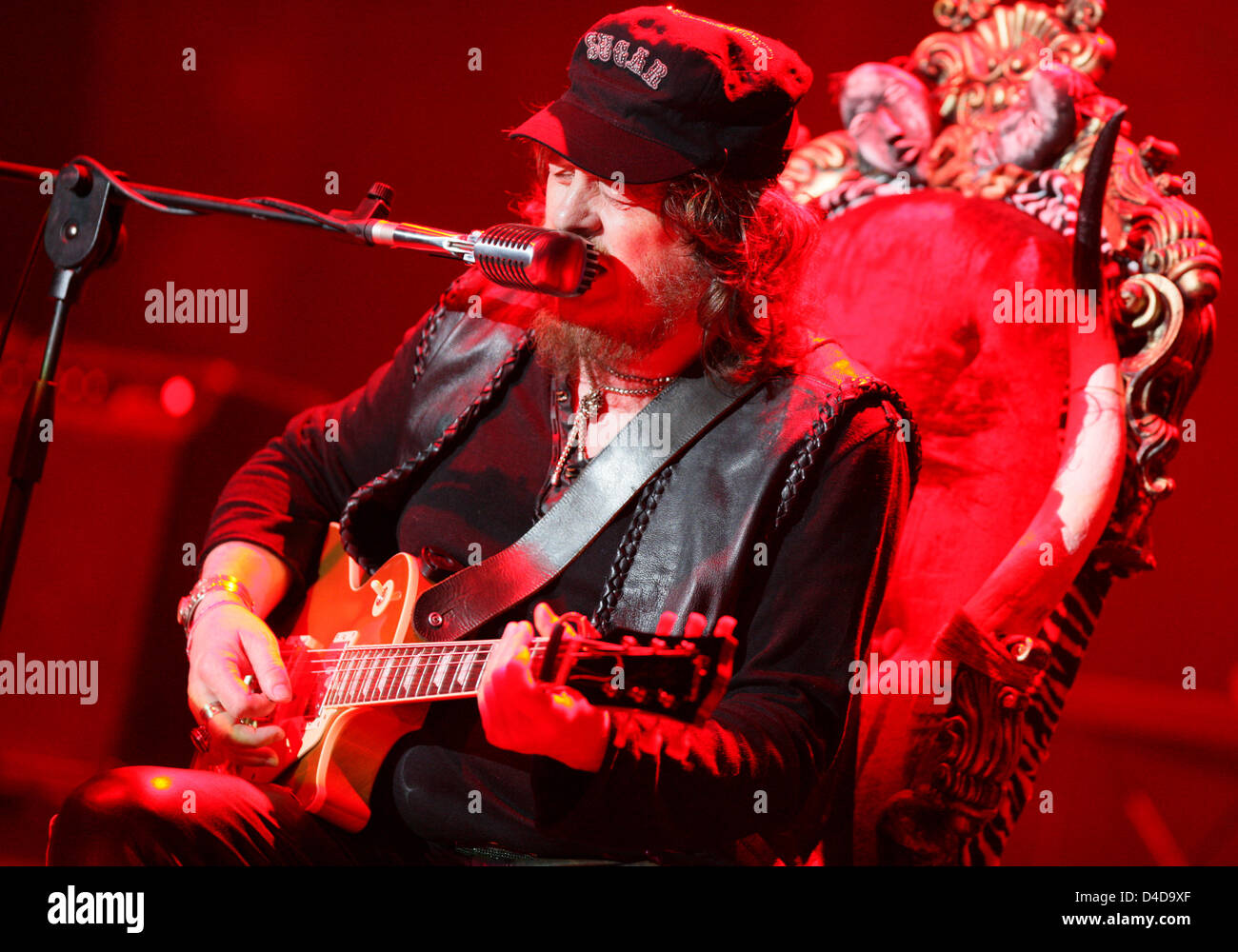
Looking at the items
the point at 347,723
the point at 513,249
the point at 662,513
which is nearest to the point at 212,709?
the point at 347,723

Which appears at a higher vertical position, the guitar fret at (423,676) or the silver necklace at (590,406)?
the silver necklace at (590,406)

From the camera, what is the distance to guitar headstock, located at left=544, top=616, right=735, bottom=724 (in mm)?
1114

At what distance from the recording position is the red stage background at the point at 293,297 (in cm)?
238

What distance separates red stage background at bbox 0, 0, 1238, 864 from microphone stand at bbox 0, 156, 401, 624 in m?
1.24

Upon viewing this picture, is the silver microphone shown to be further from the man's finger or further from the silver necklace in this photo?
the man's finger

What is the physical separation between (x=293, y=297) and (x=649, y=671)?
72.7 inches

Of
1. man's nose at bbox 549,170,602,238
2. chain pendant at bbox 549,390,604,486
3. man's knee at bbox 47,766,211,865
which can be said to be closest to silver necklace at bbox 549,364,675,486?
chain pendant at bbox 549,390,604,486

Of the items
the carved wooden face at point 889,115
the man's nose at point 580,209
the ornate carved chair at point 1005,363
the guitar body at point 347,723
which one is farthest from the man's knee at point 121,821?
the carved wooden face at point 889,115

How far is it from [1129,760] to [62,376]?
2.68m

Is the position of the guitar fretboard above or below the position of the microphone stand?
below

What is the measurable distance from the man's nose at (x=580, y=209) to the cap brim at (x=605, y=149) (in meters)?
0.04

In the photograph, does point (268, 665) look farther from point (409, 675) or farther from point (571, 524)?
point (571, 524)

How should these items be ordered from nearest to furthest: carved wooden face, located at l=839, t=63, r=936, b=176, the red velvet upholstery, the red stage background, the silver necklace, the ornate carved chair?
the silver necklace < the ornate carved chair < the red velvet upholstery < carved wooden face, located at l=839, t=63, r=936, b=176 < the red stage background

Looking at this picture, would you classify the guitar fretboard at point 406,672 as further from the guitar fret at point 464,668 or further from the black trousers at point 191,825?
the black trousers at point 191,825
